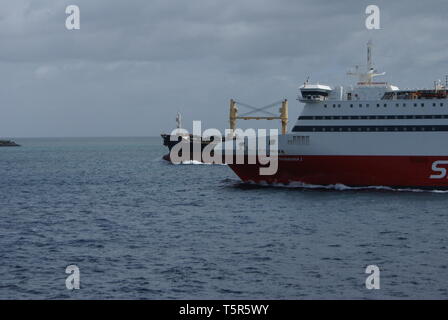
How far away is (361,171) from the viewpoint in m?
44.8

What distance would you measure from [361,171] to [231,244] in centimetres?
1984

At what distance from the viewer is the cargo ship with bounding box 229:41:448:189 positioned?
43562 millimetres

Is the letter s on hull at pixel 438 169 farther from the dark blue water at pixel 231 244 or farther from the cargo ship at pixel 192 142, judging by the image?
the cargo ship at pixel 192 142

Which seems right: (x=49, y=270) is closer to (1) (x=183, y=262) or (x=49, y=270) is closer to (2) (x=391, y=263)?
(1) (x=183, y=262)

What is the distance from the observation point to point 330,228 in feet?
105

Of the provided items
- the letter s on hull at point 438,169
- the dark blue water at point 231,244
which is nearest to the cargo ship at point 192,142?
the dark blue water at point 231,244

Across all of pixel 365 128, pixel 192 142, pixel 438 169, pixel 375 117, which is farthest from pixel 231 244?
pixel 192 142

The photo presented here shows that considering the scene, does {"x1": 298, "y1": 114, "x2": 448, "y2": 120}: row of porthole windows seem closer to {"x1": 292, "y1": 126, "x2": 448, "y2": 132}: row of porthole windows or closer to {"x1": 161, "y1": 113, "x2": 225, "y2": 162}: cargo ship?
{"x1": 292, "y1": 126, "x2": 448, "y2": 132}: row of porthole windows

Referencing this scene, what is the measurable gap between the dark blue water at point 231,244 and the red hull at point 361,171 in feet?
3.64

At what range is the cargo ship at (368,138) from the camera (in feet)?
143

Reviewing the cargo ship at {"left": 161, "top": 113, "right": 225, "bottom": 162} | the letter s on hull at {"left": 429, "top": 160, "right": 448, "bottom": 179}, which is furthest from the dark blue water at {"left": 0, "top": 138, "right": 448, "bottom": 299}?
the cargo ship at {"left": 161, "top": 113, "right": 225, "bottom": 162}

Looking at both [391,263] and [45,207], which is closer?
[391,263]
